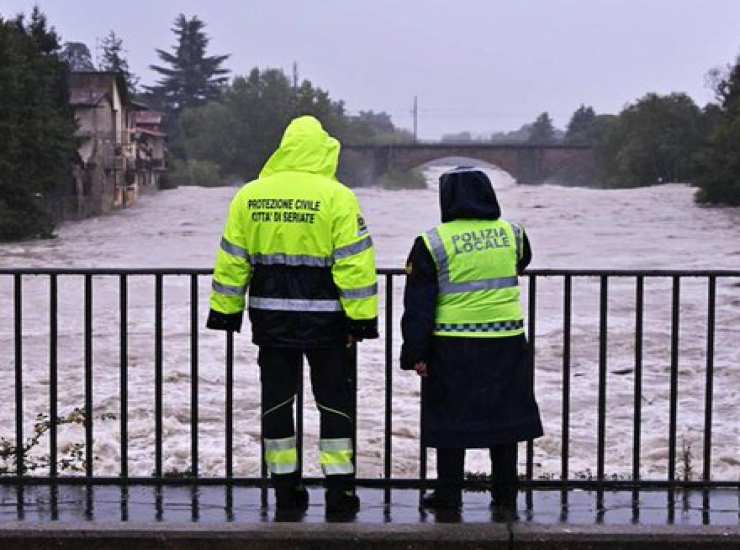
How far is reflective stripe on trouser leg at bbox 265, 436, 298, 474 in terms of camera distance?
6.05 m

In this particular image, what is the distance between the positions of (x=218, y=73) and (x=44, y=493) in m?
136

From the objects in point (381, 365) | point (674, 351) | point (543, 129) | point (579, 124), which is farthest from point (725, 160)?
point (543, 129)

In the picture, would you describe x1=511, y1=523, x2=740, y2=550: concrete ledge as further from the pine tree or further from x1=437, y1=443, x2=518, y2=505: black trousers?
the pine tree

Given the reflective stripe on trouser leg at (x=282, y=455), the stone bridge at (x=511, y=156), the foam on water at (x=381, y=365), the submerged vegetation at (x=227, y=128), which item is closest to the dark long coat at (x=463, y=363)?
the reflective stripe on trouser leg at (x=282, y=455)

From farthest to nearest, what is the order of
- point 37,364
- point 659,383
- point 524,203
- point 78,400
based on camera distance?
1. point 524,203
2. point 37,364
3. point 659,383
4. point 78,400

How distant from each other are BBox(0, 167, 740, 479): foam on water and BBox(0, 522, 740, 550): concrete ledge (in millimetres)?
4975

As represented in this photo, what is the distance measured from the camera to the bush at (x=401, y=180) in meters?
110

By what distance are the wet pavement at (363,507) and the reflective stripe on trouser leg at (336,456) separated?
0.72 ft

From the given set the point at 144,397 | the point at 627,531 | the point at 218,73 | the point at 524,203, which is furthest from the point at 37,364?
the point at 218,73

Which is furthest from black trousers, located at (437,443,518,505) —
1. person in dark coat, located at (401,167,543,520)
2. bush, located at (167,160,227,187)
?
bush, located at (167,160,227,187)

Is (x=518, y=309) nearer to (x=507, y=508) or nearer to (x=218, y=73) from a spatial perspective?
(x=507, y=508)

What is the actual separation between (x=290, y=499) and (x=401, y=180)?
348ft

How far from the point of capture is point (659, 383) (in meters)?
17.9

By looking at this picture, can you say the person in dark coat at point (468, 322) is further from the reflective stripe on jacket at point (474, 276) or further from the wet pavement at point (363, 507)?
the wet pavement at point (363, 507)
